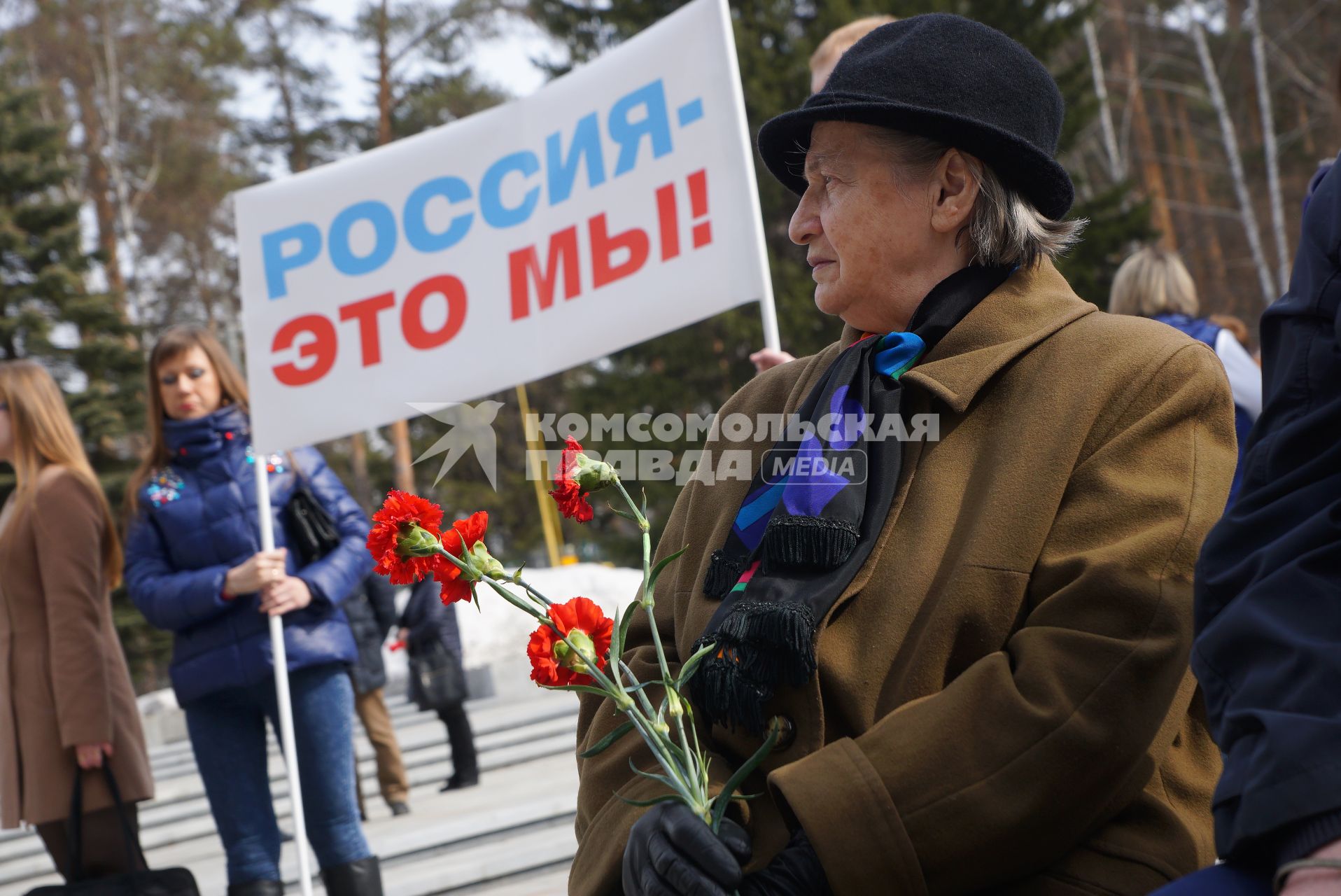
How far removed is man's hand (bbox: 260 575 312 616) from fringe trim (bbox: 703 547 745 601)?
7.36ft

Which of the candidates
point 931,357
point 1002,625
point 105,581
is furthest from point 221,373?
point 1002,625

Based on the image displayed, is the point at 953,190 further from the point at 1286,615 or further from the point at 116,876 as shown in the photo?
the point at 116,876

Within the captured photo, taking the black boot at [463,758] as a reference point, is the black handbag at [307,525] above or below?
above

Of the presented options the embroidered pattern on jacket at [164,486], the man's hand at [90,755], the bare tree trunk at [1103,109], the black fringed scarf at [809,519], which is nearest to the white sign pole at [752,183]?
the black fringed scarf at [809,519]

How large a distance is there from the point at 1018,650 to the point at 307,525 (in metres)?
2.95

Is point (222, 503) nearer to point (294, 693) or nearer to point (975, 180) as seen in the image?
point (294, 693)

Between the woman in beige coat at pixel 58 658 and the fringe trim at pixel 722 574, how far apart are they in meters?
2.74

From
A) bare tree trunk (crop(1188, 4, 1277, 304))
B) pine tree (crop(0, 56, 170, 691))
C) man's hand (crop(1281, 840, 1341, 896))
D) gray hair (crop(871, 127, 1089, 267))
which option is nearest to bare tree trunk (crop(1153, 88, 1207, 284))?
bare tree trunk (crop(1188, 4, 1277, 304))

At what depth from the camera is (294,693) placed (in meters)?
3.90

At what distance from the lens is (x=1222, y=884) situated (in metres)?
1.25

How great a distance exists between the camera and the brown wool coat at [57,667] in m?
4.08

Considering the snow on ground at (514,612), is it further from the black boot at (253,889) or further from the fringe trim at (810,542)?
the fringe trim at (810,542)

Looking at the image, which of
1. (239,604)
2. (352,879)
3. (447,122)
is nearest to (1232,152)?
(447,122)

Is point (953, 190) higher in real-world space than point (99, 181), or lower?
lower
